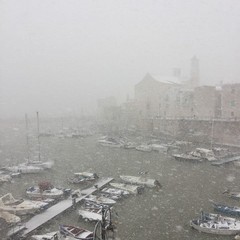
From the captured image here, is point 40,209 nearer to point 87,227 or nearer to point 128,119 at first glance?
point 87,227

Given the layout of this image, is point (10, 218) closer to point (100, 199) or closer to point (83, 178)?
point (100, 199)

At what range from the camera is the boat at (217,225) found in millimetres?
17344

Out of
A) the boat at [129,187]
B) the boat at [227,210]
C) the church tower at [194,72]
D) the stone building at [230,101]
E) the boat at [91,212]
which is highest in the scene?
the church tower at [194,72]

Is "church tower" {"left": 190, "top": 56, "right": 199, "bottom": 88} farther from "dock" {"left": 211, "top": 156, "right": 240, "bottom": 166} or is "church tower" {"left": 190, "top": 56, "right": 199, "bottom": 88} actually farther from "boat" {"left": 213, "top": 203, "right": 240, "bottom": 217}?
"boat" {"left": 213, "top": 203, "right": 240, "bottom": 217}

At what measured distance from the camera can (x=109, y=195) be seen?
76.9 ft

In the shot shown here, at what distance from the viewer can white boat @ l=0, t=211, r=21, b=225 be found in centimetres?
1830

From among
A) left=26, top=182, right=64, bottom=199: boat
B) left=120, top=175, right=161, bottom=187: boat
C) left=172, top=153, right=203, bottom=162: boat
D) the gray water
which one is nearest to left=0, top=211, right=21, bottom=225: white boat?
the gray water

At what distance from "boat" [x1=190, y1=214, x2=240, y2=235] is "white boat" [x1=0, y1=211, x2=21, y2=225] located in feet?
31.3

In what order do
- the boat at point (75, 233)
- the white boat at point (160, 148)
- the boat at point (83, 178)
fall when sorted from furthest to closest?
1. the white boat at point (160, 148)
2. the boat at point (83, 178)
3. the boat at point (75, 233)

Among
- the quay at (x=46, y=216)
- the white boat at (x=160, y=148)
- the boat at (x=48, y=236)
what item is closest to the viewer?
the boat at (x=48, y=236)

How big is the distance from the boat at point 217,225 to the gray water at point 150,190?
31 cm

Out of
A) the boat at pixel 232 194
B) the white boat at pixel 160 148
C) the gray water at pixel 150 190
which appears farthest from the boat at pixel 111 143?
the boat at pixel 232 194

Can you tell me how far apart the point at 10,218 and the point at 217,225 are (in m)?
11.2

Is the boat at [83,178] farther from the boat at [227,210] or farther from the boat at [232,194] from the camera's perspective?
the boat at [227,210]
